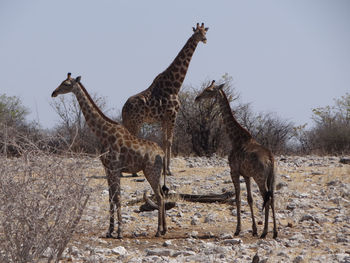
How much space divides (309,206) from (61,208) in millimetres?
6124

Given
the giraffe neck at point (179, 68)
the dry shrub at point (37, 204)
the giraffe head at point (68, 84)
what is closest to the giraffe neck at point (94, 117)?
the giraffe head at point (68, 84)

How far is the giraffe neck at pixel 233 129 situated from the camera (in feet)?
28.2

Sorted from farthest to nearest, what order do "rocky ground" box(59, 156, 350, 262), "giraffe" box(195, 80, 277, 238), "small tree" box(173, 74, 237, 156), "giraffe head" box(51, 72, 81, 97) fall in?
"small tree" box(173, 74, 237, 156), "giraffe head" box(51, 72, 81, 97), "giraffe" box(195, 80, 277, 238), "rocky ground" box(59, 156, 350, 262)

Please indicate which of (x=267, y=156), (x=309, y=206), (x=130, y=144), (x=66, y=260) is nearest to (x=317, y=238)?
(x=267, y=156)

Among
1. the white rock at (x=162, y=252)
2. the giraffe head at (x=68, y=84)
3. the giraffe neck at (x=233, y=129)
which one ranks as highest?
the giraffe head at (x=68, y=84)

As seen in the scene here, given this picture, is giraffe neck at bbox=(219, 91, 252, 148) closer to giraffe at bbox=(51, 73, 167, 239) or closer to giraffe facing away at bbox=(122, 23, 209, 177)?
giraffe at bbox=(51, 73, 167, 239)

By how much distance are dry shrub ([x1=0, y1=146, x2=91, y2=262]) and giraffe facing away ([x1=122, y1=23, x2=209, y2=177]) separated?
745cm

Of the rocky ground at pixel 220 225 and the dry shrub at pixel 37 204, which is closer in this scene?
the dry shrub at pixel 37 204

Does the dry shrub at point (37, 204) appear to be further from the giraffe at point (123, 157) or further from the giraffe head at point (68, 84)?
the giraffe head at point (68, 84)

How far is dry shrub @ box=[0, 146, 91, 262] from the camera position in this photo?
4727 millimetres

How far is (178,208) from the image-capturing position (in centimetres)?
973

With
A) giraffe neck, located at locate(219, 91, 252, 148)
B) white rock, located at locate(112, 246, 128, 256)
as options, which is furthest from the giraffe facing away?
white rock, located at locate(112, 246, 128, 256)

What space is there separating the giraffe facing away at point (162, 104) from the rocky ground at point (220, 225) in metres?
1.15

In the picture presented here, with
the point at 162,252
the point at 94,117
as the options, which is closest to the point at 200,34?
the point at 94,117
